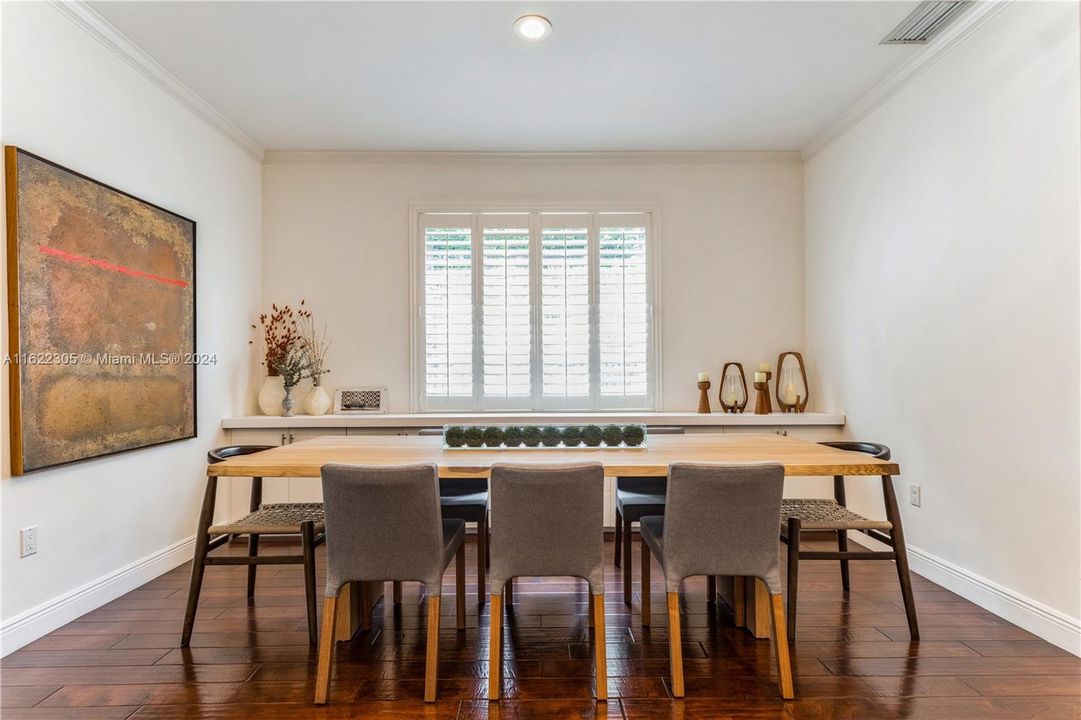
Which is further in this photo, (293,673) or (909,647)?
(909,647)

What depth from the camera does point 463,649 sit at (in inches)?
88.0

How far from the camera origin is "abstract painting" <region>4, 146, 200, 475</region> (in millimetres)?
2211

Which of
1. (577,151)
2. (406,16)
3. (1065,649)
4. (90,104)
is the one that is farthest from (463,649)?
(577,151)

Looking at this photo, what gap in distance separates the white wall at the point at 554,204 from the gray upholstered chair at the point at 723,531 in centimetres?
228

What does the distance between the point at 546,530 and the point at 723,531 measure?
0.61 meters

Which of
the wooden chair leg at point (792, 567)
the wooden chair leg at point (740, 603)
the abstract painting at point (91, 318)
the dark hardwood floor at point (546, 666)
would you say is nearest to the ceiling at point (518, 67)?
the abstract painting at point (91, 318)

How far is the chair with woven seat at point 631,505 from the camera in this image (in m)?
2.63

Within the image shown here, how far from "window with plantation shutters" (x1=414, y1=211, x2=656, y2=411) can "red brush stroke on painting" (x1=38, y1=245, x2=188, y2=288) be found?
5.16ft

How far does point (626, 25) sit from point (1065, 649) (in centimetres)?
315

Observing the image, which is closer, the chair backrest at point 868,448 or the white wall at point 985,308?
the white wall at point 985,308

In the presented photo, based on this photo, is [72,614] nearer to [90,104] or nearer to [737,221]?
[90,104]

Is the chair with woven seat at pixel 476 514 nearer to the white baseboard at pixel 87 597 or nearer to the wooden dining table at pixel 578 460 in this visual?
the wooden dining table at pixel 578 460

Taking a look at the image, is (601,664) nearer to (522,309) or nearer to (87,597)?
(87,597)

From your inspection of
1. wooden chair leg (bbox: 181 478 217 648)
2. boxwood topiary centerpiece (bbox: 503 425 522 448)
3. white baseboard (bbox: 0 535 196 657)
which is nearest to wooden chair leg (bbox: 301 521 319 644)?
wooden chair leg (bbox: 181 478 217 648)
